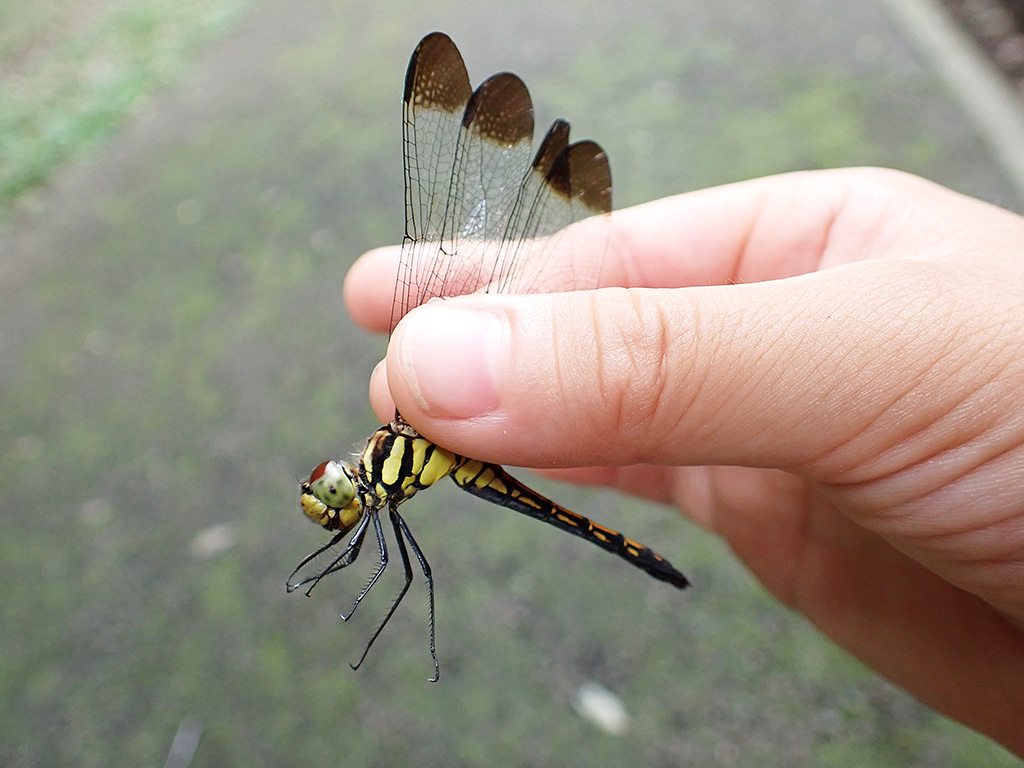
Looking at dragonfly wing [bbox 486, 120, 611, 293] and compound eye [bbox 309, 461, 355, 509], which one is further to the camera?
dragonfly wing [bbox 486, 120, 611, 293]

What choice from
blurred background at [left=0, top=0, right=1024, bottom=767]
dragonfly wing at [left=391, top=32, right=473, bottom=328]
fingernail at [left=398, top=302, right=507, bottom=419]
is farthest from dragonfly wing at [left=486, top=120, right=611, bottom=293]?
blurred background at [left=0, top=0, right=1024, bottom=767]

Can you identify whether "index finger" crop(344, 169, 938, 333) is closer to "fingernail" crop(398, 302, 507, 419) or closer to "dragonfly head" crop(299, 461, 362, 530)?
"dragonfly head" crop(299, 461, 362, 530)

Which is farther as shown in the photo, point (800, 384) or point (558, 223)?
point (558, 223)

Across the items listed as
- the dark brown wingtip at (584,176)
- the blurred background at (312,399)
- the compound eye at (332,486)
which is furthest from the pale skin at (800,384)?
the blurred background at (312,399)

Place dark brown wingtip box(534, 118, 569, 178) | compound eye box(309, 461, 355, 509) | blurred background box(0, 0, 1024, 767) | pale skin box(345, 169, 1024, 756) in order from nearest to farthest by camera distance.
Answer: pale skin box(345, 169, 1024, 756) < compound eye box(309, 461, 355, 509) < dark brown wingtip box(534, 118, 569, 178) < blurred background box(0, 0, 1024, 767)

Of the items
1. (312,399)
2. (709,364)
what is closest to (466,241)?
(709,364)

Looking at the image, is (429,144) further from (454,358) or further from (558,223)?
(454,358)

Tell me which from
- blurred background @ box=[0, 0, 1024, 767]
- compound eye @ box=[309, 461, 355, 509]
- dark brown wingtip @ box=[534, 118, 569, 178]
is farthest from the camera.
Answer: blurred background @ box=[0, 0, 1024, 767]
